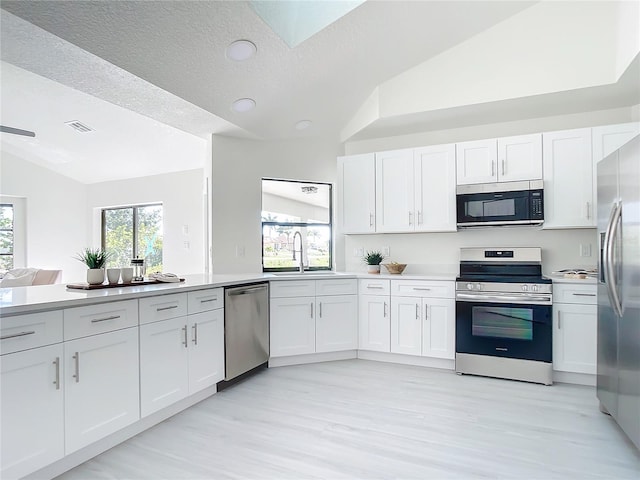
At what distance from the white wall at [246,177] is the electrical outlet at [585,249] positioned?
2.63 m

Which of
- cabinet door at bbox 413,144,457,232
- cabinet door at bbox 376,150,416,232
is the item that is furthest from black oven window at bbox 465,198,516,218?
cabinet door at bbox 376,150,416,232

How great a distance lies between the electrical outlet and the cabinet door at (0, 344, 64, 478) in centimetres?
414

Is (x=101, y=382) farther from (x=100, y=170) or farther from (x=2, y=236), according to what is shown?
(x=2, y=236)

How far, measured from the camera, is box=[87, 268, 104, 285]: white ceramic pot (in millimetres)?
2396

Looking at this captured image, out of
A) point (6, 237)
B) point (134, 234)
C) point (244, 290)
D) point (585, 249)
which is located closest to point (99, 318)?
point (244, 290)

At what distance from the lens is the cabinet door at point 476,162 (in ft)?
11.7

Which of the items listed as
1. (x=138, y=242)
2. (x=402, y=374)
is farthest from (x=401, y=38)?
(x=138, y=242)

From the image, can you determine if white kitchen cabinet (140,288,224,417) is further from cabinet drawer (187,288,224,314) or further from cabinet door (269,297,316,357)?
cabinet door (269,297,316,357)

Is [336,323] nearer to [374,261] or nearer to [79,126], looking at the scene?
[374,261]

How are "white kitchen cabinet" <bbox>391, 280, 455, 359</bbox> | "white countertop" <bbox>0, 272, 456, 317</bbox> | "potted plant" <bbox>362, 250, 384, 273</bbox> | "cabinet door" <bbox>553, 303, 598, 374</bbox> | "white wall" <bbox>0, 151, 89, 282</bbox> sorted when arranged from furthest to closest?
1. "white wall" <bbox>0, 151, 89, 282</bbox>
2. "potted plant" <bbox>362, 250, 384, 273</bbox>
3. "white kitchen cabinet" <bbox>391, 280, 455, 359</bbox>
4. "cabinet door" <bbox>553, 303, 598, 374</bbox>
5. "white countertop" <bbox>0, 272, 456, 317</bbox>

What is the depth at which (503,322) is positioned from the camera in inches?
128

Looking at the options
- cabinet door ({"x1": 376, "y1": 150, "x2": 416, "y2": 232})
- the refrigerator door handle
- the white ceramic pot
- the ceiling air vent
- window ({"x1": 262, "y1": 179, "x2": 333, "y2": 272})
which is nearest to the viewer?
the refrigerator door handle

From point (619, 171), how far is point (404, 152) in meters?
1.98

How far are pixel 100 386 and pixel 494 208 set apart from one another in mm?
3390
